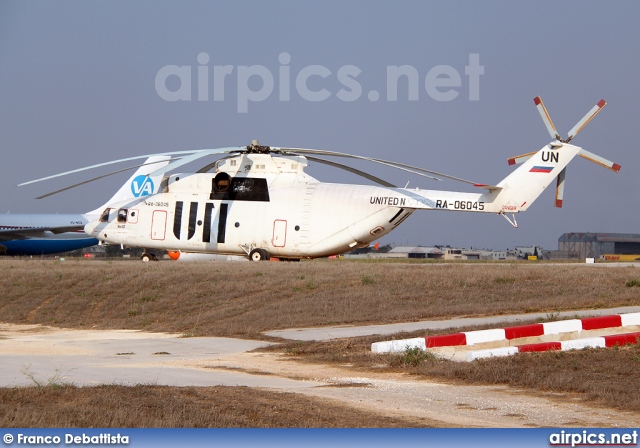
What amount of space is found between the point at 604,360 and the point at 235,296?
42.7 feet

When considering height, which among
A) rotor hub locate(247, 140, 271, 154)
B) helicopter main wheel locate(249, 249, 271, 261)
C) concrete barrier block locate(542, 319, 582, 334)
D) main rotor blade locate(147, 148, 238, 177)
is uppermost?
rotor hub locate(247, 140, 271, 154)

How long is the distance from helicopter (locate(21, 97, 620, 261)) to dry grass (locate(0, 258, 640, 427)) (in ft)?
9.94

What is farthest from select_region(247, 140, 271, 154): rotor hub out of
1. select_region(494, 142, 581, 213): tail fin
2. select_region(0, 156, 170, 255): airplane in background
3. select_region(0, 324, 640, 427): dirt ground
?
select_region(0, 156, 170, 255): airplane in background

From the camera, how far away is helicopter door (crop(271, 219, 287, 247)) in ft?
104

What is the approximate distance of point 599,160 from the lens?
29.7m

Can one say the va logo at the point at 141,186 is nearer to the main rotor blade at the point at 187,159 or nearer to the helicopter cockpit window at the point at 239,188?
the helicopter cockpit window at the point at 239,188

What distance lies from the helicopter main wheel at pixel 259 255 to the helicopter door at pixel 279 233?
1.71 ft

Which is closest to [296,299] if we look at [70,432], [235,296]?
[235,296]

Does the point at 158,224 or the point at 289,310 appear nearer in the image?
the point at 289,310

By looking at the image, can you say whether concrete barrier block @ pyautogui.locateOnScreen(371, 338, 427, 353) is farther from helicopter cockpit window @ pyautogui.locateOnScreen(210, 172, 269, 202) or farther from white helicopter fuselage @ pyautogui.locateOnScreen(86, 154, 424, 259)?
helicopter cockpit window @ pyautogui.locateOnScreen(210, 172, 269, 202)

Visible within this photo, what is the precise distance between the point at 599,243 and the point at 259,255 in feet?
294

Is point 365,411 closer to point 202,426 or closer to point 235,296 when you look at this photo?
point 202,426

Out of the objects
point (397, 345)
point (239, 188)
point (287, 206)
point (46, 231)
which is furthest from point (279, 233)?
point (46, 231)

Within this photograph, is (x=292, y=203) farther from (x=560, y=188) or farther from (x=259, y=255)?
(x=560, y=188)
